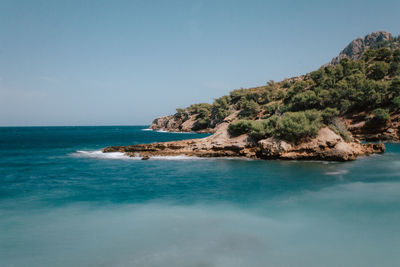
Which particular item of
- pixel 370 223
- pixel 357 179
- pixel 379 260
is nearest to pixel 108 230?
pixel 379 260

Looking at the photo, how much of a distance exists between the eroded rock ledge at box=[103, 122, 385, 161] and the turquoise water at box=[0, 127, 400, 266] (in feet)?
8.81

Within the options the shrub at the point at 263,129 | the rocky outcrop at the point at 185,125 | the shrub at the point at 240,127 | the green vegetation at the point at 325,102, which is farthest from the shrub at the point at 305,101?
the rocky outcrop at the point at 185,125

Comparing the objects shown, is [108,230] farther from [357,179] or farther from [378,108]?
[378,108]

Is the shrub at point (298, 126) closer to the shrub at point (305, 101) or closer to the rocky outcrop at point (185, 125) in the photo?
the shrub at point (305, 101)

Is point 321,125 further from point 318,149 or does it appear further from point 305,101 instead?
point 305,101

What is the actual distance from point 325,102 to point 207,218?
1490 inches

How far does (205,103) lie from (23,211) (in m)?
87.3

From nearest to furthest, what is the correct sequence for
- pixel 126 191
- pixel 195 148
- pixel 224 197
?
pixel 224 197 → pixel 126 191 → pixel 195 148

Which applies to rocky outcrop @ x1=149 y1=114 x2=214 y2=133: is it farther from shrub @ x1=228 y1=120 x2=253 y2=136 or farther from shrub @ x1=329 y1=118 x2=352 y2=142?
shrub @ x1=329 y1=118 x2=352 y2=142

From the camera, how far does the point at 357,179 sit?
16.4 m

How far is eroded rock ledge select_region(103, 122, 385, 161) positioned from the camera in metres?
22.5

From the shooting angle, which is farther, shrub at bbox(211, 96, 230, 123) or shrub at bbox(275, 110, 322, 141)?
shrub at bbox(211, 96, 230, 123)

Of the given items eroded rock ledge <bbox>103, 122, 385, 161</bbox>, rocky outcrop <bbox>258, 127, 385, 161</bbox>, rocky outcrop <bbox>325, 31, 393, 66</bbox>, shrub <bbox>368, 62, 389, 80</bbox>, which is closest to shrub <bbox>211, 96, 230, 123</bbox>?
shrub <bbox>368, 62, 389, 80</bbox>

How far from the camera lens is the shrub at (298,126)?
22.4 metres
